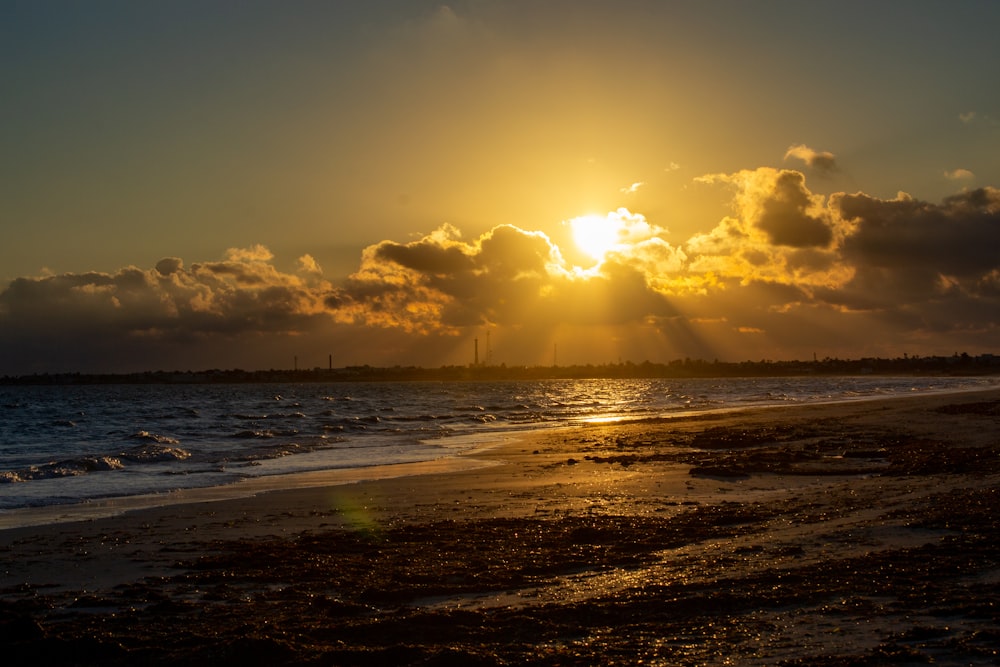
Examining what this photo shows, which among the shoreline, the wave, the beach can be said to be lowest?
the wave

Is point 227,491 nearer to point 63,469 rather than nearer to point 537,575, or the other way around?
point 63,469

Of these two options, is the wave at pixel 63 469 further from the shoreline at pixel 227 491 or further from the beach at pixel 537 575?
the beach at pixel 537 575

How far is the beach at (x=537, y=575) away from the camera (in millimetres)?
6664

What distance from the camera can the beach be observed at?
6664 millimetres

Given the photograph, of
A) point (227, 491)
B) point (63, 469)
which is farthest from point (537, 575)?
point (63, 469)

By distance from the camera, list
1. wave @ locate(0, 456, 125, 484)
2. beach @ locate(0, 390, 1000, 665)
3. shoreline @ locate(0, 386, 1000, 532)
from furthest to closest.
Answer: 1. wave @ locate(0, 456, 125, 484)
2. shoreline @ locate(0, 386, 1000, 532)
3. beach @ locate(0, 390, 1000, 665)

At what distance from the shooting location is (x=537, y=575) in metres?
9.20

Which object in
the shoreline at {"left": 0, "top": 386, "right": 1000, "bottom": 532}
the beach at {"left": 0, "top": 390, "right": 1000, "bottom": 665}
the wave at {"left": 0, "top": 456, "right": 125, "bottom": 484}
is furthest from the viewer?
the wave at {"left": 0, "top": 456, "right": 125, "bottom": 484}

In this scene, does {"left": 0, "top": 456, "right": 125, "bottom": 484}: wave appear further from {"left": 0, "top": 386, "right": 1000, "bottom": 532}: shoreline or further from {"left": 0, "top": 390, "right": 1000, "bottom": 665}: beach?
{"left": 0, "top": 390, "right": 1000, "bottom": 665}: beach

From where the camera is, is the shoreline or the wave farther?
the wave

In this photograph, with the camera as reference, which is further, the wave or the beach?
the wave

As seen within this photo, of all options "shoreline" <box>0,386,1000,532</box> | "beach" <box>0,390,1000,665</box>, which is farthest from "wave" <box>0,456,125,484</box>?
"beach" <box>0,390,1000,665</box>

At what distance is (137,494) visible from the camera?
19.2 metres

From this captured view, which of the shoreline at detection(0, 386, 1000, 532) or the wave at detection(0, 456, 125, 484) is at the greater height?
the shoreline at detection(0, 386, 1000, 532)
